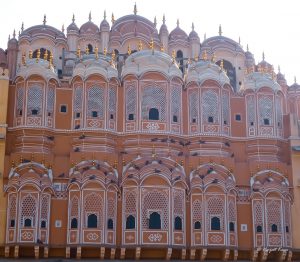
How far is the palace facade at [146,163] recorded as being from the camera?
26062 mm

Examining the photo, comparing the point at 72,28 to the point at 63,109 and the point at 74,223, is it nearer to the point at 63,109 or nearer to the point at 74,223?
the point at 63,109

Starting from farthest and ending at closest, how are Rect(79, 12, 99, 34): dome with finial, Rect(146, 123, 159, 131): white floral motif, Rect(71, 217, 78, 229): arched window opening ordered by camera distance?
Rect(79, 12, 99, 34): dome with finial
Rect(146, 123, 159, 131): white floral motif
Rect(71, 217, 78, 229): arched window opening

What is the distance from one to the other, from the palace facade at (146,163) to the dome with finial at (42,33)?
499cm

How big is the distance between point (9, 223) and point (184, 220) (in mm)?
7140

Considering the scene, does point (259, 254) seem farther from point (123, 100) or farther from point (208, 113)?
point (123, 100)

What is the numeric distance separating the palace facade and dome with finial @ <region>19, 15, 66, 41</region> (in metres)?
4.99

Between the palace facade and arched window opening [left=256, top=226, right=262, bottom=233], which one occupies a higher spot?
the palace facade

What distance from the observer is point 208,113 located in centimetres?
2872

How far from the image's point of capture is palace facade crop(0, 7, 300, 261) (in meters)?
26.1

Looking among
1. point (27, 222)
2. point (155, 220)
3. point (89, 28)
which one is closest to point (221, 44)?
point (89, 28)

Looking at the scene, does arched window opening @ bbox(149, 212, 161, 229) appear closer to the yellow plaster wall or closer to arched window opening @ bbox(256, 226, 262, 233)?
arched window opening @ bbox(256, 226, 262, 233)

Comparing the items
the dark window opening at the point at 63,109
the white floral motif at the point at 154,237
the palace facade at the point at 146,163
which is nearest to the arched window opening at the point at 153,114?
the palace facade at the point at 146,163

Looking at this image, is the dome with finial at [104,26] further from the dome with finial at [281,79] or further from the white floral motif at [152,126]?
the dome with finial at [281,79]

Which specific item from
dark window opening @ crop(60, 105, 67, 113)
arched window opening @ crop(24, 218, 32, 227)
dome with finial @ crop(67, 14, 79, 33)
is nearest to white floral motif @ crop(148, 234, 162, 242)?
arched window opening @ crop(24, 218, 32, 227)
